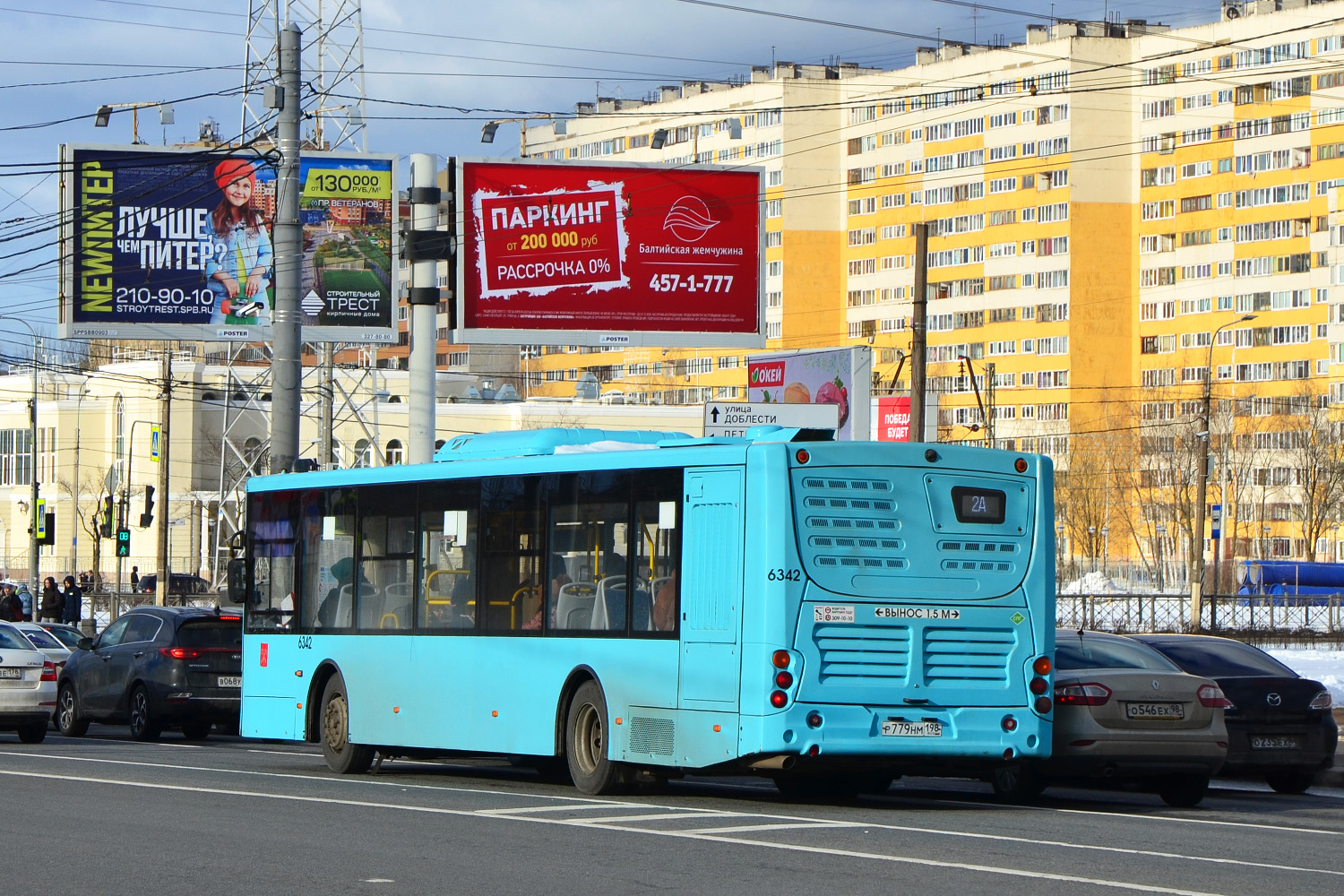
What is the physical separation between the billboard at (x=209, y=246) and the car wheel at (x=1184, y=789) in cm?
2766

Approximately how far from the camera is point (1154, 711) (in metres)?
15.2

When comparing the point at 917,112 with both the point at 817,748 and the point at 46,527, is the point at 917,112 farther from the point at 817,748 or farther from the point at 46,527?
the point at 817,748

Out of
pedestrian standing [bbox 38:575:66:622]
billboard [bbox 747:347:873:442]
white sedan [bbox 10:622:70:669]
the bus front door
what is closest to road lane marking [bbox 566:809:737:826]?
the bus front door

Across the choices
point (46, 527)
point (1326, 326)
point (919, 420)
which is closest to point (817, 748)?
point (919, 420)

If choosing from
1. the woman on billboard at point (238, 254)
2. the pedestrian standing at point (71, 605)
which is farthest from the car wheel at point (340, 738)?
the pedestrian standing at point (71, 605)

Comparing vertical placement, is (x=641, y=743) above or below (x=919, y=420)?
below

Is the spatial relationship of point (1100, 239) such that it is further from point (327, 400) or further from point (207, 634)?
point (207, 634)

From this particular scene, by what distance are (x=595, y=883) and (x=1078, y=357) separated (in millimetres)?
110369

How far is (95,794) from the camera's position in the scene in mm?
14578

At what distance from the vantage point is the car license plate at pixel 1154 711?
15.2 metres

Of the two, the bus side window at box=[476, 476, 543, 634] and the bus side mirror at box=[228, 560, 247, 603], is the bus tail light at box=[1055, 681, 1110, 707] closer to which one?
the bus side window at box=[476, 476, 543, 634]

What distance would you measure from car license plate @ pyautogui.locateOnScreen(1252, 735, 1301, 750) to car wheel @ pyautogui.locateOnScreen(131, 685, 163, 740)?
1323 cm

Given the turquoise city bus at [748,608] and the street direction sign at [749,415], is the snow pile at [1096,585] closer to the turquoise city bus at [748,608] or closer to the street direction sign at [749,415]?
the street direction sign at [749,415]

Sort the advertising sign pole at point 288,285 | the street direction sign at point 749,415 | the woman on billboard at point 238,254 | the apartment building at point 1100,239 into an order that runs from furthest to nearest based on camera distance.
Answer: the apartment building at point 1100,239
the woman on billboard at point 238,254
the street direction sign at point 749,415
the advertising sign pole at point 288,285
